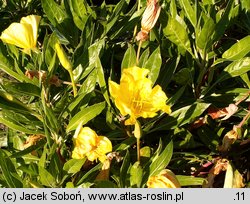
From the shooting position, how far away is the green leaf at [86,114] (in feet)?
5.05

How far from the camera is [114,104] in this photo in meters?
1.67

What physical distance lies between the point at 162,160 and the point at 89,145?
25cm

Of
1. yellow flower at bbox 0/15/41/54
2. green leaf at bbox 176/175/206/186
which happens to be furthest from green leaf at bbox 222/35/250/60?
yellow flower at bbox 0/15/41/54

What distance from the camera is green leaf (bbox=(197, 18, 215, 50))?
1.60 meters

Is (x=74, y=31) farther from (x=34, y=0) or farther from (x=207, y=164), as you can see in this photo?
(x=207, y=164)

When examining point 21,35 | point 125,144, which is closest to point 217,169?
point 125,144

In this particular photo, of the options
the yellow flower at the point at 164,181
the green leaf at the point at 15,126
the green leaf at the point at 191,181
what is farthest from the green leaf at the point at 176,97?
the green leaf at the point at 15,126

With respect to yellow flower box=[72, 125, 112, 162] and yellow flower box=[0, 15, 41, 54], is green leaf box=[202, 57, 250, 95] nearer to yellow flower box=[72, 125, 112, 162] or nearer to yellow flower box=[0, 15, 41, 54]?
yellow flower box=[72, 125, 112, 162]

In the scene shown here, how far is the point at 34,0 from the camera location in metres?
2.37

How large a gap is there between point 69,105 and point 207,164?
56cm

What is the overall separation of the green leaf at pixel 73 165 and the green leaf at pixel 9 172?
0.51 ft

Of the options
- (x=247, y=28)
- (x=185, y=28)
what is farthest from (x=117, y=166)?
(x=247, y=28)

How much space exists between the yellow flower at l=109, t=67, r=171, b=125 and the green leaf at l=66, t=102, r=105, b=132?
13 cm

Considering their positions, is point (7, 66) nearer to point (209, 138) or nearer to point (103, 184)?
point (103, 184)
